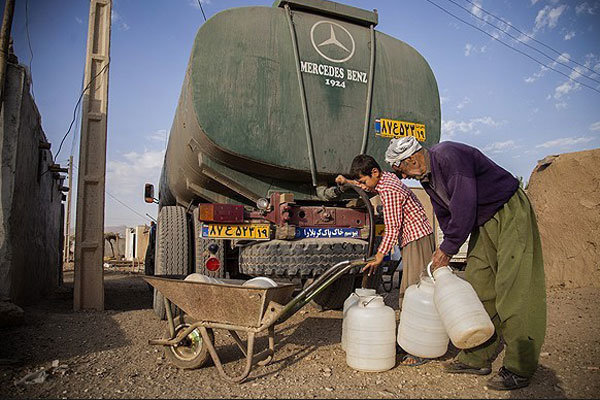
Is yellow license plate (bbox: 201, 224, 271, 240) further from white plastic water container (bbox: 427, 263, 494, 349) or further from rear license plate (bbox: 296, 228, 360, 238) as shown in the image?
white plastic water container (bbox: 427, 263, 494, 349)

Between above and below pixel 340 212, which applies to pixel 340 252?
below

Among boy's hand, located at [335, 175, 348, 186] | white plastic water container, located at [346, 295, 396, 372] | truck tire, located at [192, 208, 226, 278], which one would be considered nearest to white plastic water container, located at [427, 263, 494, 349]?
white plastic water container, located at [346, 295, 396, 372]

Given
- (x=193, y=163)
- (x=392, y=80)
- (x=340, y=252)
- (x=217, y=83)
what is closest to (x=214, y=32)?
(x=217, y=83)

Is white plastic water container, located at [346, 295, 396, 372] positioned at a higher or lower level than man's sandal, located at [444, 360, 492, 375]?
higher

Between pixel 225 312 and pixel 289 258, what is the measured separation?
44.7 inches

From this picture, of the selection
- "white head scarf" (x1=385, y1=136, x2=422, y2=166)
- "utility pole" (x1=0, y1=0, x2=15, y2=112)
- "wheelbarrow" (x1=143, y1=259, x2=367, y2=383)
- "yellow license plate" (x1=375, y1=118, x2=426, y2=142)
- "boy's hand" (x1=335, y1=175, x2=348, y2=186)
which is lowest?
"wheelbarrow" (x1=143, y1=259, x2=367, y2=383)

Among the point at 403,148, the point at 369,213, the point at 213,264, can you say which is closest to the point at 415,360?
the point at 369,213

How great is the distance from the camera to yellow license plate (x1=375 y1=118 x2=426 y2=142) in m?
4.53

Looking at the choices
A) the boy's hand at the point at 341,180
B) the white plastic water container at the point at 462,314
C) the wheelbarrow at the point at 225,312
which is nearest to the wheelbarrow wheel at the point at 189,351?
the wheelbarrow at the point at 225,312

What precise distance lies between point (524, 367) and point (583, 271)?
167 inches

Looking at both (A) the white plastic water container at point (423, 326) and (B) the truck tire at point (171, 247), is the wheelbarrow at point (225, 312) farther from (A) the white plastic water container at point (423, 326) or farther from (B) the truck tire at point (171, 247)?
(B) the truck tire at point (171, 247)

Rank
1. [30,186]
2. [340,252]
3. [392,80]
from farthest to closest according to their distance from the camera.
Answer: [30,186]
[392,80]
[340,252]

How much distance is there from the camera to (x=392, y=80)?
4.65m

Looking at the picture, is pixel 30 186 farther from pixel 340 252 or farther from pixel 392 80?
pixel 392 80
